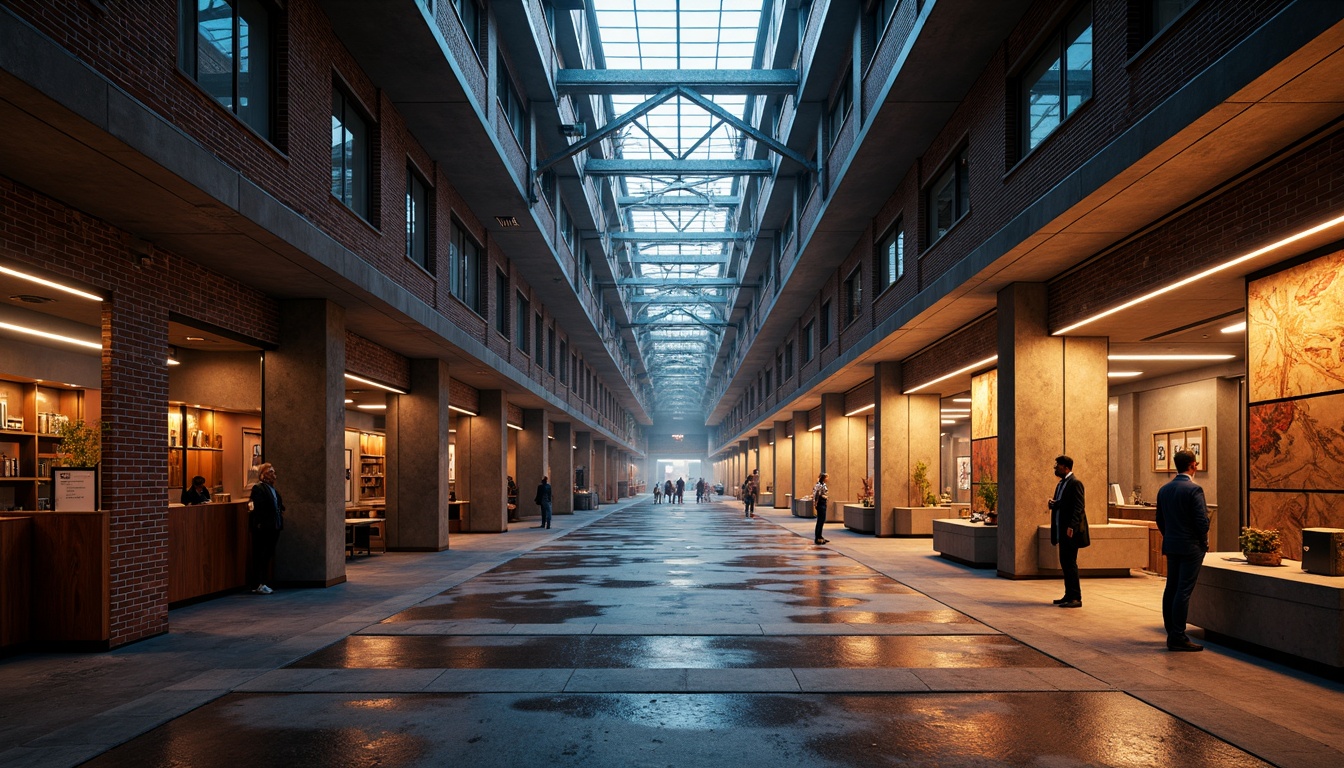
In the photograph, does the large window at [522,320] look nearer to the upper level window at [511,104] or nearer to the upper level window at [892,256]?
the upper level window at [511,104]

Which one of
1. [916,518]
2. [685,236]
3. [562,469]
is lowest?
[916,518]

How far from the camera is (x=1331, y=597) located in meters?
7.57

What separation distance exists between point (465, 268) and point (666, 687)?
15.7 m

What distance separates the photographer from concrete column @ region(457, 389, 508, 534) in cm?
2645

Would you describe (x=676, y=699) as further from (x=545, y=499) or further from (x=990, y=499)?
(x=545, y=499)

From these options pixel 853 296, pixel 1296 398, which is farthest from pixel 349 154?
pixel 853 296

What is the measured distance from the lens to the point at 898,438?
24.3 m

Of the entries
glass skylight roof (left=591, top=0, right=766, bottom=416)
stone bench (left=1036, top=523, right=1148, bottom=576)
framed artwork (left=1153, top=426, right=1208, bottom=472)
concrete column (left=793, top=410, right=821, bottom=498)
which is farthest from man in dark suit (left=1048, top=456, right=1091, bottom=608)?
concrete column (left=793, top=410, right=821, bottom=498)

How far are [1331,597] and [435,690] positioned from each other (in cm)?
724

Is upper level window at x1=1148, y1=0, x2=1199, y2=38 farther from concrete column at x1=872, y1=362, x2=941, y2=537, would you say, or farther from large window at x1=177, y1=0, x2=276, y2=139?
concrete column at x1=872, y1=362, x2=941, y2=537

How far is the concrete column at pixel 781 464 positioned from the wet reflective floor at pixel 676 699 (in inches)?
1269

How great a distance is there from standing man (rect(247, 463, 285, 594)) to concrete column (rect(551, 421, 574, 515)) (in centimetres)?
2766

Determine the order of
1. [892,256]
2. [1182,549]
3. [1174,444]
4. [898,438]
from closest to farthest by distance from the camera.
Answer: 1. [1182,549]
2. [1174,444]
3. [892,256]
4. [898,438]

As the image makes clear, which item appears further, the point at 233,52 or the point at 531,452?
the point at 531,452
